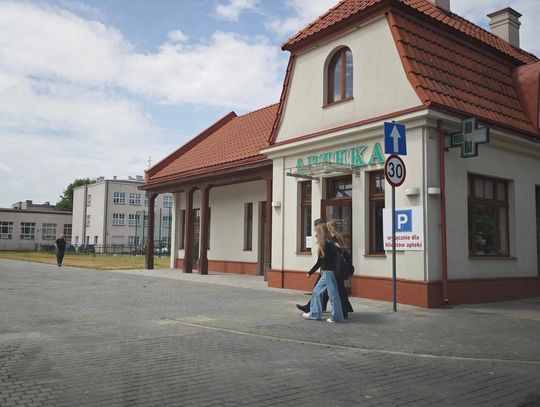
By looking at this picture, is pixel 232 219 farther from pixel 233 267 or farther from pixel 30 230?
pixel 30 230

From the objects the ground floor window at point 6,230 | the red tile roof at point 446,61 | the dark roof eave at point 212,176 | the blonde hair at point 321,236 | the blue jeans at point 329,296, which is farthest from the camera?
the ground floor window at point 6,230

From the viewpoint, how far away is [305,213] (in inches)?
593

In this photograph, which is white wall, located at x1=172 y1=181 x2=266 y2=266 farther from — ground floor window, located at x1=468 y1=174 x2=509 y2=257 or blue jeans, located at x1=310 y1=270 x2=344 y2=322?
blue jeans, located at x1=310 y1=270 x2=344 y2=322

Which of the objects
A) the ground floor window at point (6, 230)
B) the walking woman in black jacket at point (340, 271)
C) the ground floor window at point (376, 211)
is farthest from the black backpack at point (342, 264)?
the ground floor window at point (6, 230)

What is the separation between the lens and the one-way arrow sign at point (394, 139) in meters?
10.3

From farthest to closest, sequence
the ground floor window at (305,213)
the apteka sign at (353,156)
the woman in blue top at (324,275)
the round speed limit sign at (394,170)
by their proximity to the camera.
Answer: the ground floor window at (305,213)
the apteka sign at (353,156)
the round speed limit sign at (394,170)
the woman in blue top at (324,275)

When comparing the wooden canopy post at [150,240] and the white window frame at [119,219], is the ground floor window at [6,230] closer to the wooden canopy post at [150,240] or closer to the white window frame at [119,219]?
the white window frame at [119,219]

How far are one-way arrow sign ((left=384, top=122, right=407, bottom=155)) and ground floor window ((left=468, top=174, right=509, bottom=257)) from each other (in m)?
3.15

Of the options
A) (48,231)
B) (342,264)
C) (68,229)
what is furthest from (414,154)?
(68,229)

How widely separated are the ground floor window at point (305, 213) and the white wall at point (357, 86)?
1520 millimetres

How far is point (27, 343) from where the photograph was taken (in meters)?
6.98

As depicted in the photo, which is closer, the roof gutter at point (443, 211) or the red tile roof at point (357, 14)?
the roof gutter at point (443, 211)

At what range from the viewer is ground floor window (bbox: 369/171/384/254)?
12.7 metres

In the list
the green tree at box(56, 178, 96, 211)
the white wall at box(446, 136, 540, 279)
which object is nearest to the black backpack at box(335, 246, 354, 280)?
the white wall at box(446, 136, 540, 279)
